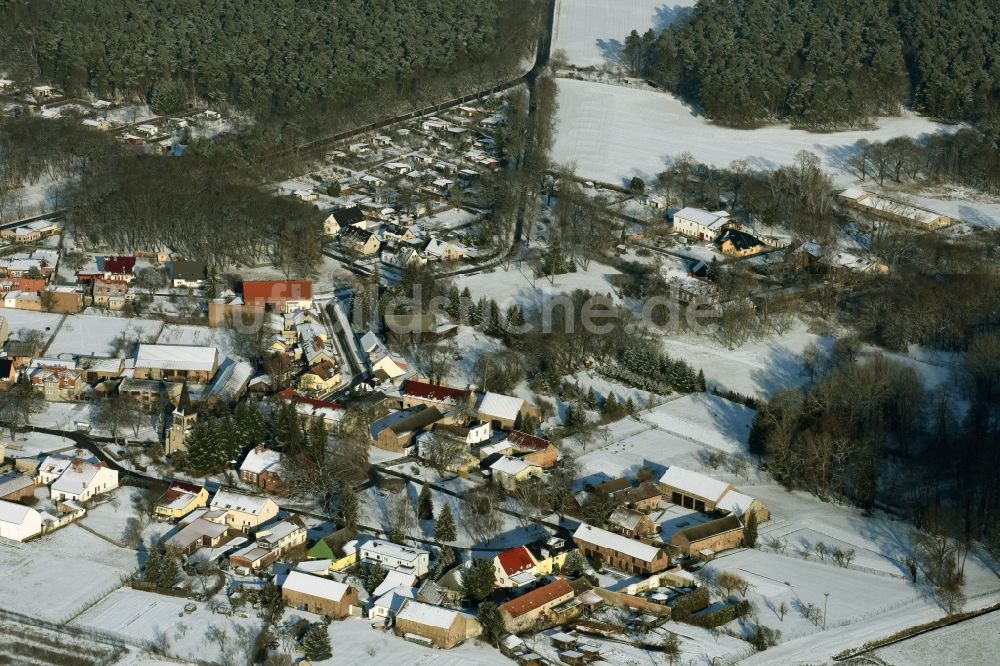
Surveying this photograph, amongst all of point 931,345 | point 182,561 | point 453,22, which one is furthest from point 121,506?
point 453,22

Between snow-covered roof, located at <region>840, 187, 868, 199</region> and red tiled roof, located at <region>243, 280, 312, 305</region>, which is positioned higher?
snow-covered roof, located at <region>840, 187, 868, 199</region>

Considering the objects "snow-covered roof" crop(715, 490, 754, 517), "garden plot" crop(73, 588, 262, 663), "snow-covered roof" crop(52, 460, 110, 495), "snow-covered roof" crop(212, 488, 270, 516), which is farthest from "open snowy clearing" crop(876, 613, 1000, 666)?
"snow-covered roof" crop(52, 460, 110, 495)

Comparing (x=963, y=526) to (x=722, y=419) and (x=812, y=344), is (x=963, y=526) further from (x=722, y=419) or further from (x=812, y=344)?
(x=812, y=344)

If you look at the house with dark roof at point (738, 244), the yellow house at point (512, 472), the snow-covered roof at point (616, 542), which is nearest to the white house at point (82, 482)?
the yellow house at point (512, 472)

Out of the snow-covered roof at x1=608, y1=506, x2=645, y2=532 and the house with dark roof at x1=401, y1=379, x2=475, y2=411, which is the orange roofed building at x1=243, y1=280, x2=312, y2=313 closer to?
the house with dark roof at x1=401, y1=379, x2=475, y2=411

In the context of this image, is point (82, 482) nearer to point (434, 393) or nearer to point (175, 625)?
point (175, 625)
